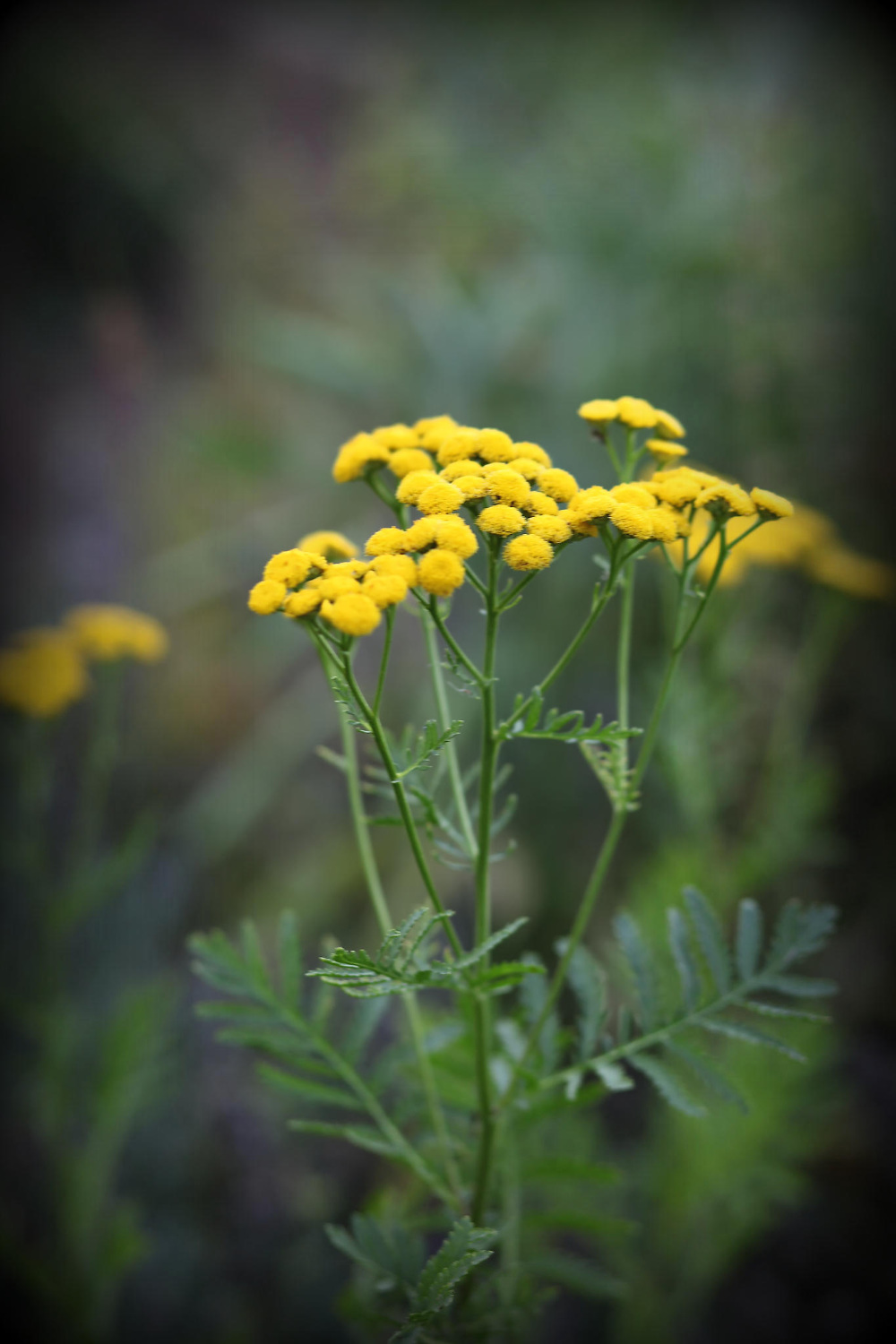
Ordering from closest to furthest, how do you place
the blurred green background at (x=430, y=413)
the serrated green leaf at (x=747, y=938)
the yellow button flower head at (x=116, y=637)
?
the serrated green leaf at (x=747, y=938)
the yellow button flower head at (x=116, y=637)
the blurred green background at (x=430, y=413)

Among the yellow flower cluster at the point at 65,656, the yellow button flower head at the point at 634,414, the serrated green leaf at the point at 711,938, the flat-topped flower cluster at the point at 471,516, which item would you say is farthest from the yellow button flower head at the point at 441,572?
Result: the yellow flower cluster at the point at 65,656

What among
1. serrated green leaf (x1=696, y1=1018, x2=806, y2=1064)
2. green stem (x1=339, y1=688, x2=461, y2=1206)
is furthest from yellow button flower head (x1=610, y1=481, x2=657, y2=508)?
serrated green leaf (x1=696, y1=1018, x2=806, y2=1064)

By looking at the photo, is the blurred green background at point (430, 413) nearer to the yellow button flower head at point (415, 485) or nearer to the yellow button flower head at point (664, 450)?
the yellow button flower head at point (664, 450)

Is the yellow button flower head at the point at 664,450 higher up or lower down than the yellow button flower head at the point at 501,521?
higher up

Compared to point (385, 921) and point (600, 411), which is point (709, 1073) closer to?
point (385, 921)

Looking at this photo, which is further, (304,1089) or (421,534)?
(304,1089)

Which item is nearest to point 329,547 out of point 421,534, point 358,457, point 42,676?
point 358,457
